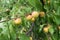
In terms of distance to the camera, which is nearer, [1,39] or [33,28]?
[1,39]

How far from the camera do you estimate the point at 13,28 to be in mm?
1264

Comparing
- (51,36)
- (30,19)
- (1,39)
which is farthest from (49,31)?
(1,39)

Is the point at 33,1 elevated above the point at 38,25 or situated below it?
above

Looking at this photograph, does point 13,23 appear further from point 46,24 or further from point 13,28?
point 46,24

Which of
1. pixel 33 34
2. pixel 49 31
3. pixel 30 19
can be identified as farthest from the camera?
pixel 33 34

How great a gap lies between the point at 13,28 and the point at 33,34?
217mm

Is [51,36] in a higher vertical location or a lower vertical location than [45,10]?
lower

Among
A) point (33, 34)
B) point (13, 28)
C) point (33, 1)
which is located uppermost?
point (33, 1)

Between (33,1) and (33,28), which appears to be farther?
(33,28)

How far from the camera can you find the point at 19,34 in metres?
1.31

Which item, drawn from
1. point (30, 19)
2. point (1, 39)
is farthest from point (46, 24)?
point (1, 39)

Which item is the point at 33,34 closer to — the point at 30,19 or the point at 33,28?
the point at 33,28

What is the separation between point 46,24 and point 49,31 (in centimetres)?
5

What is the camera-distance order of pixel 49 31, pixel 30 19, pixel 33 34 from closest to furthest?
pixel 30 19 < pixel 49 31 < pixel 33 34
